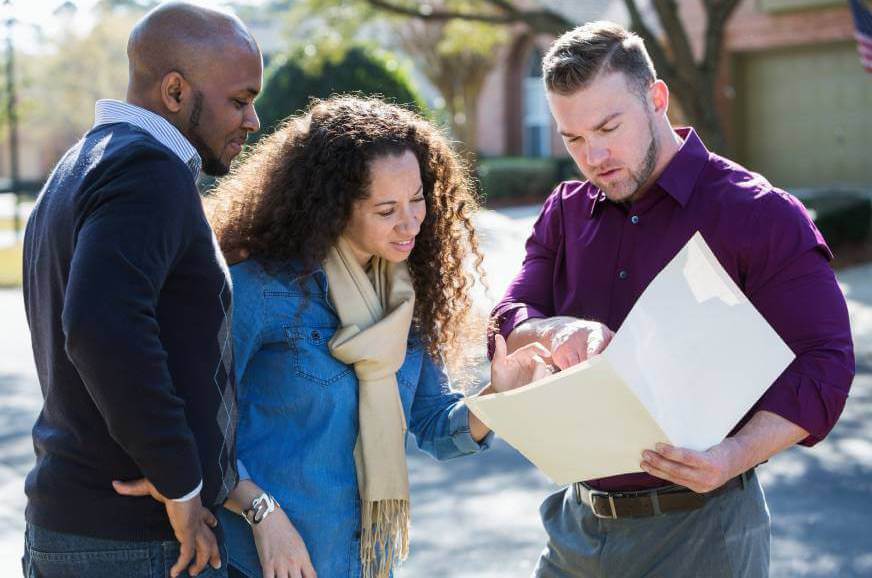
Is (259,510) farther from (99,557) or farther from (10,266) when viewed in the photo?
(10,266)

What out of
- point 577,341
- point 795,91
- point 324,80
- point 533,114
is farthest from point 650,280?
point 533,114

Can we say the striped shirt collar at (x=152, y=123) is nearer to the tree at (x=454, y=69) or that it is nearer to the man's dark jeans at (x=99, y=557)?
Answer: the man's dark jeans at (x=99, y=557)

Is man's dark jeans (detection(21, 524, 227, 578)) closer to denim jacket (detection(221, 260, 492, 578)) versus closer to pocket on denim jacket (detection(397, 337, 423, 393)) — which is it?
denim jacket (detection(221, 260, 492, 578))

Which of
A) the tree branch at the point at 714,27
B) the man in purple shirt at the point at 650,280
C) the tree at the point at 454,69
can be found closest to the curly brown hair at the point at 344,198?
the man in purple shirt at the point at 650,280

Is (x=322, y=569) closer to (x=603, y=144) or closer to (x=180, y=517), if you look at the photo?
(x=180, y=517)

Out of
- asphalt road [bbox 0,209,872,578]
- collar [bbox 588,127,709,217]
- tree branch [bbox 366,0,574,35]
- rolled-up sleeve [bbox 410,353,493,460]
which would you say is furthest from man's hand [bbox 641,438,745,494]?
tree branch [bbox 366,0,574,35]

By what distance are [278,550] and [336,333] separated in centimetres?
55

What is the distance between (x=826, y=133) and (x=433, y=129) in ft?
69.4

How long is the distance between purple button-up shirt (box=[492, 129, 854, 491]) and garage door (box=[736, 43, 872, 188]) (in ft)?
67.1

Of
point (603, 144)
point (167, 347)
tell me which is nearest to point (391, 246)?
point (603, 144)

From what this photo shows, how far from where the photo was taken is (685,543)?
9.00 ft

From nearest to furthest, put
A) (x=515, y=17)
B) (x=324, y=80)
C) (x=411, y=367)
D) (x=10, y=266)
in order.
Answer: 1. (x=411, y=367)
2. (x=515, y=17)
3. (x=324, y=80)
4. (x=10, y=266)

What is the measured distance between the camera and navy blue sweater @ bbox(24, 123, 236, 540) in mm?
2119

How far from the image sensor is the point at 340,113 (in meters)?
2.95
